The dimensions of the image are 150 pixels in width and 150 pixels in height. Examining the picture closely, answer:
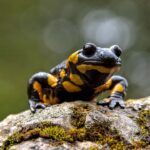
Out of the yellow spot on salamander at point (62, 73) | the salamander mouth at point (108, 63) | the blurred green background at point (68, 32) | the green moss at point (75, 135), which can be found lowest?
the green moss at point (75, 135)

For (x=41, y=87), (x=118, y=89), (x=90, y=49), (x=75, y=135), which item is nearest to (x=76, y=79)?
(x=90, y=49)

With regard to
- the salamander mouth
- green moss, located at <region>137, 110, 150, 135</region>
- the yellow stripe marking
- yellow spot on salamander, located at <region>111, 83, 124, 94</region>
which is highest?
yellow spot on salamander, located at <region>111, 83, 124, 94</region>

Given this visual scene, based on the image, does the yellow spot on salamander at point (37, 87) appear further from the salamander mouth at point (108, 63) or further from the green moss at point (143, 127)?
the green moss at point (143, 127)

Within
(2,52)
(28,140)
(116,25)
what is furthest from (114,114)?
(116,25)

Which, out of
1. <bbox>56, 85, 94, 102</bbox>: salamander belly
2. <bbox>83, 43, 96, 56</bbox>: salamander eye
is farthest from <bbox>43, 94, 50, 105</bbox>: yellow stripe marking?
<bbox>83, 43, 96, 56</bbox>: salamander eye

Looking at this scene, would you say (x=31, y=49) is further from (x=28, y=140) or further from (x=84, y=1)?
(x=28, y=140)

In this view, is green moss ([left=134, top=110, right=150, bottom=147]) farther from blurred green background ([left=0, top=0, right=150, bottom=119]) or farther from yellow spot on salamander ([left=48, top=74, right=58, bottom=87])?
blurred green background ([left=0, top=0, right=150, bottom=119])

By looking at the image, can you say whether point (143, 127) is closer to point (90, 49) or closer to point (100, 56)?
point (100, 56)

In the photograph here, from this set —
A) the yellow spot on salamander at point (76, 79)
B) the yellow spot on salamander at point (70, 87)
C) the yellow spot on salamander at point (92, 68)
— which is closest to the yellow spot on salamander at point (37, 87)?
the yellow spot on salamander at point (70, 87)

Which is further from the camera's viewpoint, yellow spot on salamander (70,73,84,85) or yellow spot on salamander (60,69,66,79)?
yellow spot on salamander (60,69,66,79)
